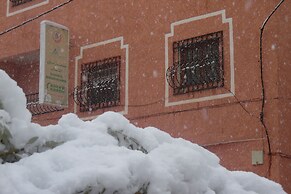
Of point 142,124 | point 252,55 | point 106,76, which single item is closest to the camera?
point 252,55

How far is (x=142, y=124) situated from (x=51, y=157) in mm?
9419

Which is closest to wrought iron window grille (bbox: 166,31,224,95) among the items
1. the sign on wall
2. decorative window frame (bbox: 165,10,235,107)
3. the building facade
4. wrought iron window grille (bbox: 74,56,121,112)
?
the building facade

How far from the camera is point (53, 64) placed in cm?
1355

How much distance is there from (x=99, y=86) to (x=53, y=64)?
1111 millimetres

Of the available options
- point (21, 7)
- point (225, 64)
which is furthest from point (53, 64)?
point (225, 64)

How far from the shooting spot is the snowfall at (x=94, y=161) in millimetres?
3076

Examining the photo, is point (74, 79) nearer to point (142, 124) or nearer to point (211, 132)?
point (142, 124)

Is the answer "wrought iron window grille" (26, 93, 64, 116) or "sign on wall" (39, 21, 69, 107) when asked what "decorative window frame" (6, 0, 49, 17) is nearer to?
"sign on wall" (39, 21, 69, 107)

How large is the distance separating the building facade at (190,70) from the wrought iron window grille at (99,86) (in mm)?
22

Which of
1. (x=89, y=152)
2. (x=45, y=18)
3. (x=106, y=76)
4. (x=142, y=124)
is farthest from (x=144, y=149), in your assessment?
(x=45, y=18)

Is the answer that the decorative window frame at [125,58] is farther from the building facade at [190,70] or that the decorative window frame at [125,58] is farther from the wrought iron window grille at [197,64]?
the wrought iron window grille at [197,64]

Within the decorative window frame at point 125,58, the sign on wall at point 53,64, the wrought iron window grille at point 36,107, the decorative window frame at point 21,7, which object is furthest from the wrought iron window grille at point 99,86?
the decorative window frame at point 21,7

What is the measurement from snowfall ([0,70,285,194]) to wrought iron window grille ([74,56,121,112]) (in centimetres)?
936

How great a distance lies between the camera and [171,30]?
12680 millimetres
